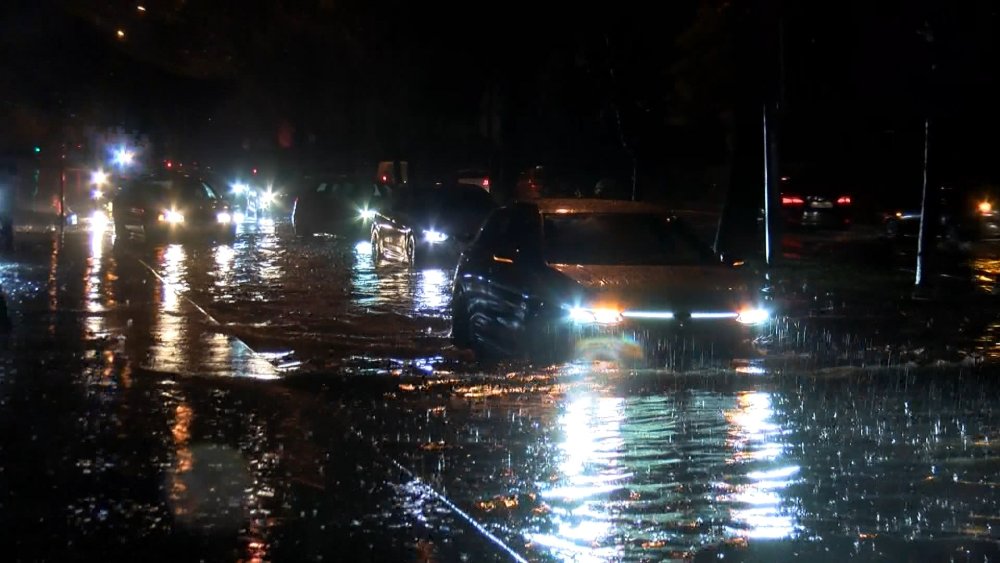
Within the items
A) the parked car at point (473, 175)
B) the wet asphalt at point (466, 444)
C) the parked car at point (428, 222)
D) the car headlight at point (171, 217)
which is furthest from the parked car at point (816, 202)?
the wet asphalt at point (466, 444)

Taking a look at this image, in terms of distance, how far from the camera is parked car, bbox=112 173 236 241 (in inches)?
1176

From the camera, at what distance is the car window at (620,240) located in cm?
1237

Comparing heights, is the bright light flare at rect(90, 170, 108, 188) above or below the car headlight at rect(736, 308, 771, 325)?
above

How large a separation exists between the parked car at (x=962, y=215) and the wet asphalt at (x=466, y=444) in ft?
47.4

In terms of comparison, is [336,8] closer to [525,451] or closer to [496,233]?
[496,233]

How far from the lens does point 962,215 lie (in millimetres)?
30891

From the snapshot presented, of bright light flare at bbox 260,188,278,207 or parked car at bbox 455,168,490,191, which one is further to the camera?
bright light flare at bbox 260,188,278,207

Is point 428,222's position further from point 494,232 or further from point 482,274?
point 482,274

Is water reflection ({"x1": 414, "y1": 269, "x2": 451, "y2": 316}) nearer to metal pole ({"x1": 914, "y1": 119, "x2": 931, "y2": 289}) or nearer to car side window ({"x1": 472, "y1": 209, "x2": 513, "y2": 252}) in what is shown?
car side window ({"x1": 472, "y1": 209, "x2": 513, "y2": 252})

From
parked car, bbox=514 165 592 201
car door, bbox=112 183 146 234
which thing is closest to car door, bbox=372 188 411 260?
car door, bbox=112 183 146 234

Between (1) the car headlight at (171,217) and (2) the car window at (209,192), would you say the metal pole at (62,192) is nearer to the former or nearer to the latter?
(2) the car window at (209,192)

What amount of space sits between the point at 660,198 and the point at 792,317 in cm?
3854

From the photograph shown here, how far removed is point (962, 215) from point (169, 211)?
17.7 meters

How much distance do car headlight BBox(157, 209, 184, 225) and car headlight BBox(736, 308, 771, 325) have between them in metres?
20.6
